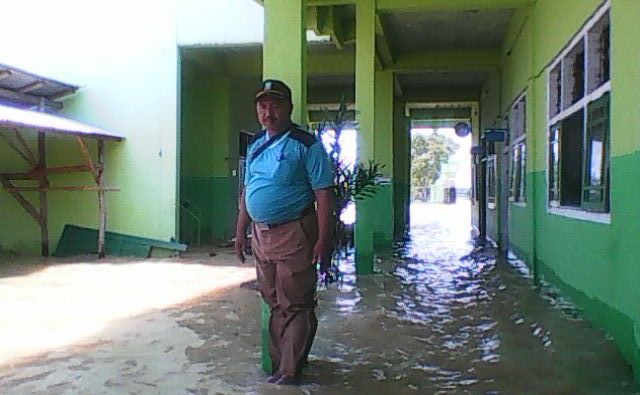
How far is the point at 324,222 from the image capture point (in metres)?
3.36

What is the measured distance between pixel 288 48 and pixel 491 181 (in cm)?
907

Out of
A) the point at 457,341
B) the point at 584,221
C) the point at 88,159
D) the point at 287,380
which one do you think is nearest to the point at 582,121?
the point at 584,221

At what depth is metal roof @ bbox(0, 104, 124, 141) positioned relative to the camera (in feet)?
26.7

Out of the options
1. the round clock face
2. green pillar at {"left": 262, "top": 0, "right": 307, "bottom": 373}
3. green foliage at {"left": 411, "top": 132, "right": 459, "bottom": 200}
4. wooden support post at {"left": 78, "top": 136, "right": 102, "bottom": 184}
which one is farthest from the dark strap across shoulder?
green foliage at {"left": 411, "top": 132, "right": 459, "bottom": 200}

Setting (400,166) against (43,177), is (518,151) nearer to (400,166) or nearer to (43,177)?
(400,166)

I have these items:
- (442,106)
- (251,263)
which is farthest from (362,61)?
(442,106)

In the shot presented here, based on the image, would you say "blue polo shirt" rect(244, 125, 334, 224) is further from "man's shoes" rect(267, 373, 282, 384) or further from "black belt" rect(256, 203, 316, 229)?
"man's shoes" rect(267, 373, 282, 384)

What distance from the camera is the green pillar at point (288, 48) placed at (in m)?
3.84

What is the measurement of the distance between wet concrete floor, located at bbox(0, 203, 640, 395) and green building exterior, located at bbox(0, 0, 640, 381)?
36cm

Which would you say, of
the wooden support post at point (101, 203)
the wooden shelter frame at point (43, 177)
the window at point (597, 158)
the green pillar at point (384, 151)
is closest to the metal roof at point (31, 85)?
the wooden shelter frame at point (43, 177)

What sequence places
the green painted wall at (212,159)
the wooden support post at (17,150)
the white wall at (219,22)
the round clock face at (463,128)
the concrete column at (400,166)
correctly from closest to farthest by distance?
Answer: the wooden support post at (17,150)
the white wall at (219,22)
the green painted wall at (212,159)
the concrete column at (400,166)
the round clock face at (463,128)

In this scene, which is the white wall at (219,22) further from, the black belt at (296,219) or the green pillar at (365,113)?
the black belt at (296,219)

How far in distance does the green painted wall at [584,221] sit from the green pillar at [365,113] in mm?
1748

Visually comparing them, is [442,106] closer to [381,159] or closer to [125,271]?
[381,159]
